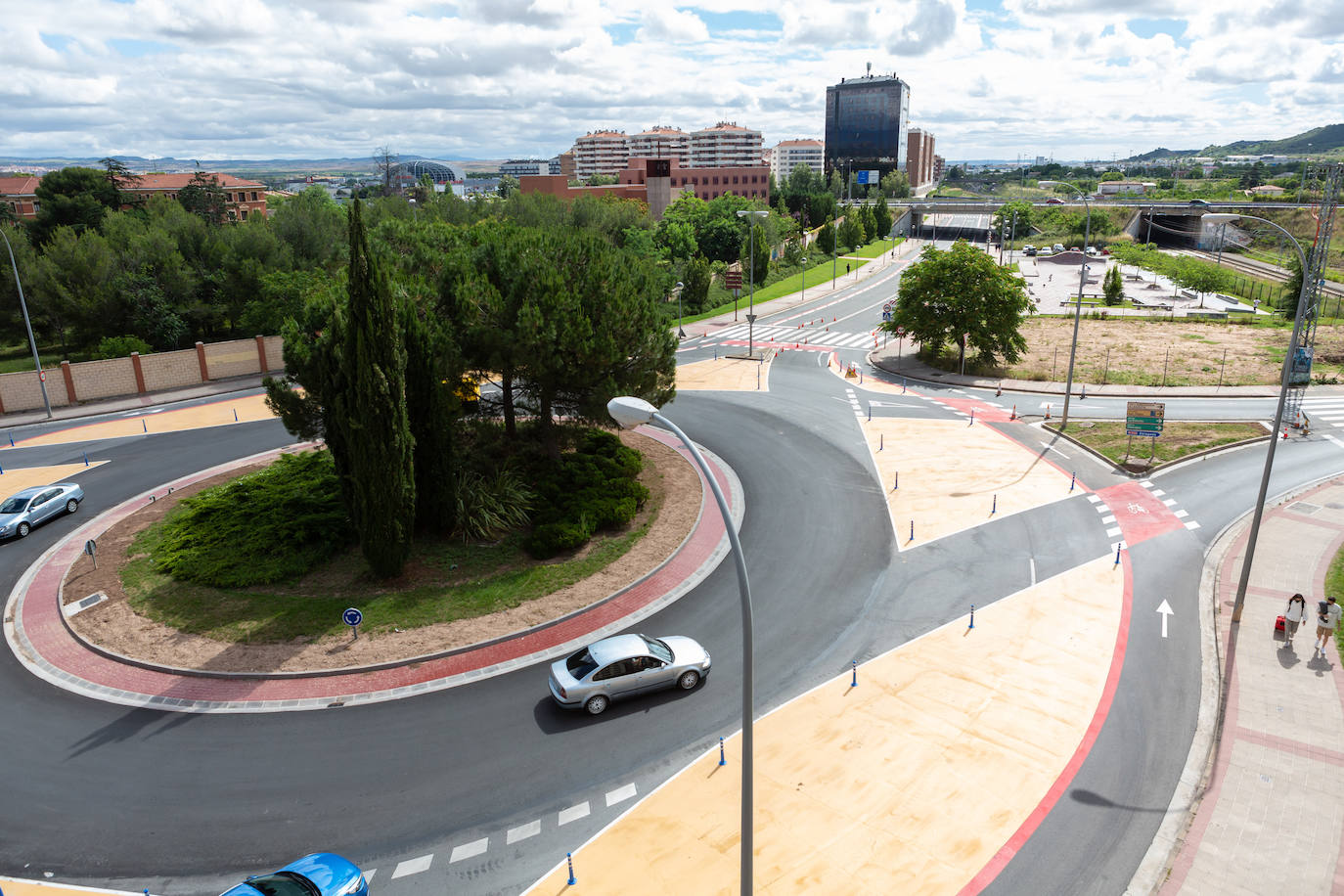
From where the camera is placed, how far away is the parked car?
26.8 m

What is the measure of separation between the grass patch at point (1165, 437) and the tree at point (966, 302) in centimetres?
1012

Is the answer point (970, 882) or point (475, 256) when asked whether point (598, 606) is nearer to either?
point (970, 882)

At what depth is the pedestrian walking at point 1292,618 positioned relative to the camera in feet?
62.0

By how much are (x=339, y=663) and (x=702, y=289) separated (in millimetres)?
54242

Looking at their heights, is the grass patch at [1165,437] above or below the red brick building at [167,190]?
below

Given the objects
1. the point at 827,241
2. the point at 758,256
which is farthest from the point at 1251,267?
the point at 758,256

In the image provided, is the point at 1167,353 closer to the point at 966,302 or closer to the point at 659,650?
the point at 966,302

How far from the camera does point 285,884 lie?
1177 centimetres

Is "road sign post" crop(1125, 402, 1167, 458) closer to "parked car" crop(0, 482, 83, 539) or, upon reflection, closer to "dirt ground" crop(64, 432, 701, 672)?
"dirt ground" crop(64, 432, 701, 672)

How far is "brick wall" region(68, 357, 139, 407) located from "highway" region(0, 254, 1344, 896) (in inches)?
797

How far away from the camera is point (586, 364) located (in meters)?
25.9

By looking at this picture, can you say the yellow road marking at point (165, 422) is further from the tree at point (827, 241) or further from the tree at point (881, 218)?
the tree at point (881, 218)

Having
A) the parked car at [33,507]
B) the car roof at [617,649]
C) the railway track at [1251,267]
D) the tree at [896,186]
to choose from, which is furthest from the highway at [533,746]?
the tree at [896,186]

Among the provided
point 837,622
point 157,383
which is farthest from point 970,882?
point 157,383
